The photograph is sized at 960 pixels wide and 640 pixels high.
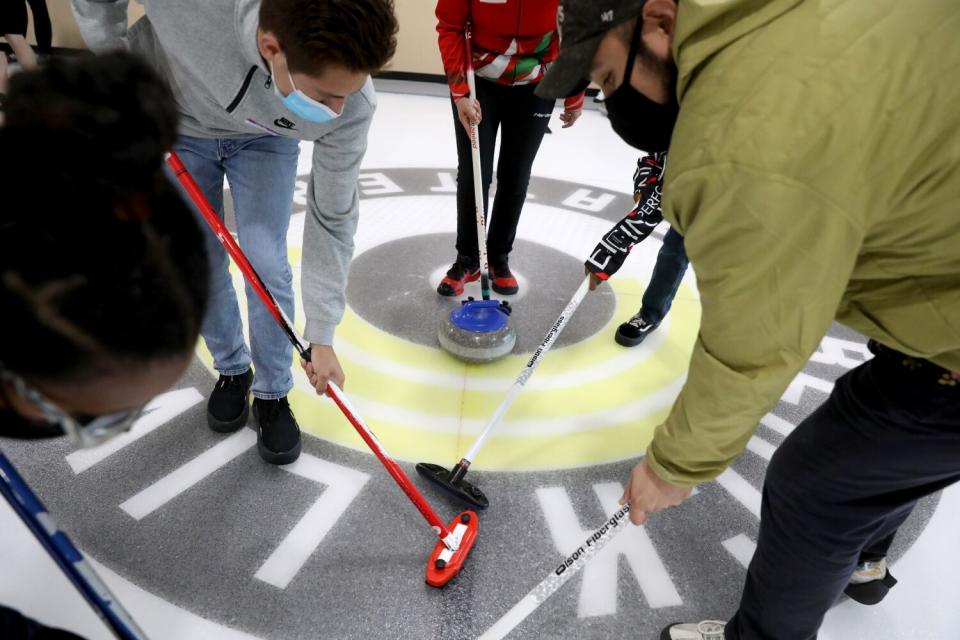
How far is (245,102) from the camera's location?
1495mm

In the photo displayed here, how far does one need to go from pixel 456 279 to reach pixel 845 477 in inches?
86.5

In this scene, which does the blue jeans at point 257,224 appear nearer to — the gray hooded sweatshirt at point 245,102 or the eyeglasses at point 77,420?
the gray hooded sweatshirt at point 245,102

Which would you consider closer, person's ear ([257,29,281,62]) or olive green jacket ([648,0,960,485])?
olive green jacket ([648,0,960,485])

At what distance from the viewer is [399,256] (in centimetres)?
337

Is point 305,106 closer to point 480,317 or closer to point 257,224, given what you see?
point 257,224

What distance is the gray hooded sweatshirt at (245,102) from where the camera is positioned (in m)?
1.42

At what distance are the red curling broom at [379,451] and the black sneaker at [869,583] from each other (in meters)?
1.09

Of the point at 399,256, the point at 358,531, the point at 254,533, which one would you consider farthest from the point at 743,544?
the point at 399,256

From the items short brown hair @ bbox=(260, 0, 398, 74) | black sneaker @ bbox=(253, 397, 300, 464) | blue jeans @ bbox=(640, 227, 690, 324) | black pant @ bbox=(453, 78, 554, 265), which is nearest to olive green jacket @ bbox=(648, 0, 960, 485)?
short brown hair @ bbox=(260, 0, 398, 74)

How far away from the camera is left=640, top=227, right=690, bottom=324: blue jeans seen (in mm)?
2562

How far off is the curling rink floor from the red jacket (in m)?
1.11

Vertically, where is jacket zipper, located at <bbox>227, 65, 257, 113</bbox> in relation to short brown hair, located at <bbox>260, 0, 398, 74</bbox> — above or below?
below

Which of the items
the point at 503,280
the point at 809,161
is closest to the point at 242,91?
the point at 809,161

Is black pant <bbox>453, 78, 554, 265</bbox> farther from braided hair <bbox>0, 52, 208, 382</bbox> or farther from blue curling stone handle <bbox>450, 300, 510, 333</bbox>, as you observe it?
braided hair <bbox>0, 52, 208, 382</bbox>
